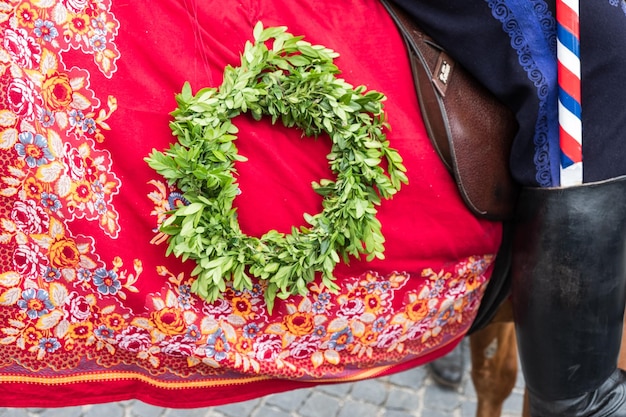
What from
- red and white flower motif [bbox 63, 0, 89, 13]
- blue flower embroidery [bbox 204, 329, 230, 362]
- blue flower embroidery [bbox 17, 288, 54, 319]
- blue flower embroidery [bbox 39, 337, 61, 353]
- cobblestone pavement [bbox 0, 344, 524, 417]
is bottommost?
cobblestone pavement [bbox 0, 344, 524, 417]

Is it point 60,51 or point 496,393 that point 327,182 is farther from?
point 496,393

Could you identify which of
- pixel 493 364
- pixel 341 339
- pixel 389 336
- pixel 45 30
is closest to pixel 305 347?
pixel 341 339

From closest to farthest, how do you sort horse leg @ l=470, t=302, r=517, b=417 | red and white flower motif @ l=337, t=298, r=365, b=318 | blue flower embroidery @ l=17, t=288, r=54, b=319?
blue flower embroidery @ l=17, t=288, r=54, b=319 < red and white flower motif @ l=337, t=298, r=365, b=318 < horse leg @ l=470, t=302, r=517, b=417

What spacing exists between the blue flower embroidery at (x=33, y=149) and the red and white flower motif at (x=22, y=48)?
122 mm

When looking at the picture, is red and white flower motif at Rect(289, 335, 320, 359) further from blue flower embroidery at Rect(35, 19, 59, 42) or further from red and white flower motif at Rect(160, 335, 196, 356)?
blue flower embroidery at Rect(35, 19, 59, 42)

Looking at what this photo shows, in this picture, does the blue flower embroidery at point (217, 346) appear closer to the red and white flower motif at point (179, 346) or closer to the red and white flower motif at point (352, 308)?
the red and white flower motif at point (179, 346)

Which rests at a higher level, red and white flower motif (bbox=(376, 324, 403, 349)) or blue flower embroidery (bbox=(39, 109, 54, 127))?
blue flower embroidery (bbox=(39, 109, 54, 127))

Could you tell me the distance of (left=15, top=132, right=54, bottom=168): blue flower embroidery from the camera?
135 cm

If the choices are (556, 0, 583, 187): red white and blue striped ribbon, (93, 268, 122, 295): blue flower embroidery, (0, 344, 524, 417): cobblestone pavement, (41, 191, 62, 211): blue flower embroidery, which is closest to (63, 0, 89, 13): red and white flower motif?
(41, 191, 62, 211): blue flower embroidery

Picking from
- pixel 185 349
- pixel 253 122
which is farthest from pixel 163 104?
pixel 185 349

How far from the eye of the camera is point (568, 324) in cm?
154

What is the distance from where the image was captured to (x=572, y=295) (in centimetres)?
151

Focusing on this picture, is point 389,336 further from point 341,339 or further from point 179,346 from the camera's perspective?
point 179,346

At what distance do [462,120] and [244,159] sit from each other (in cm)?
43
